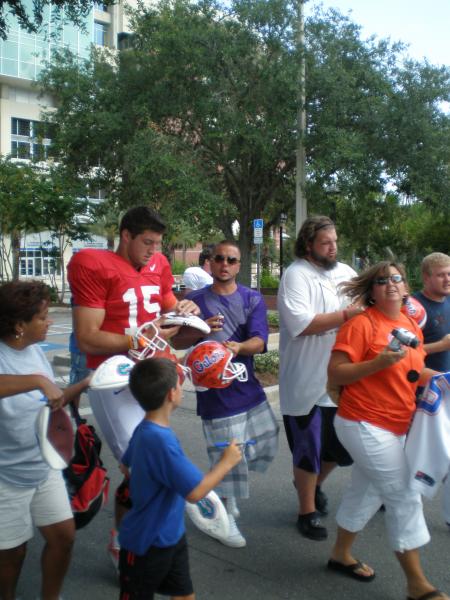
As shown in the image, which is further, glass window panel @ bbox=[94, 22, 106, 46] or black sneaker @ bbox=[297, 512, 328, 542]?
glass window panel @ bbox=[94, 22, 106, 46]

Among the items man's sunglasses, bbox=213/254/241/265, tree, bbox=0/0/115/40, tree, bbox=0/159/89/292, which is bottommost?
man's sunglasses, bbox=213/254/241/265

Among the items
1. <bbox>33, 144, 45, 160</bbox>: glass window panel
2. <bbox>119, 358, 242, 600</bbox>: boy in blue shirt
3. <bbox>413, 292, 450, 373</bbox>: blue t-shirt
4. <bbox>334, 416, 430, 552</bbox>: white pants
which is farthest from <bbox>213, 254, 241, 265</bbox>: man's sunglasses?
<bbox>33, 144, 45, 160</bbox>: glass window panel

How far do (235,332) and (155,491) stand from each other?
167 centimetres

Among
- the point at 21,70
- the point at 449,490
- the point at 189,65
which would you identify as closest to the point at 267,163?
the point at 189,65

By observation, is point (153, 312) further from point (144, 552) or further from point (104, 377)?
point (144, 552)

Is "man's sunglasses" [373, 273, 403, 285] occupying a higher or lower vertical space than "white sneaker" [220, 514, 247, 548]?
higher

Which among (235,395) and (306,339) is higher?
(306,339)

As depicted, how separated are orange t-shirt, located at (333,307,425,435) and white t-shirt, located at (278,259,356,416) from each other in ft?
2.34

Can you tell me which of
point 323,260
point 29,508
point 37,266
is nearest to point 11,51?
point 37,266

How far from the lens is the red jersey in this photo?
340 centimetres

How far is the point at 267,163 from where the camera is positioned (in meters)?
20.1

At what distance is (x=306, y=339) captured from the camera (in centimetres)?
407

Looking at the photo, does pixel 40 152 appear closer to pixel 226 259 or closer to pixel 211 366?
pixel 226 259

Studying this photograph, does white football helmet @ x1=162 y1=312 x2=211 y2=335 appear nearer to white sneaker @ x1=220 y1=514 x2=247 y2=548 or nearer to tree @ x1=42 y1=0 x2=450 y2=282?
white sneaker @ x1=220 y1=514 x2=247 y2=548
